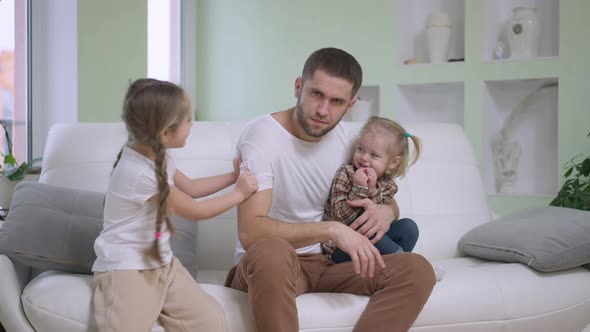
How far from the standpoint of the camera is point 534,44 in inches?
176

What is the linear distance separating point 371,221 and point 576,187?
6.88 ft

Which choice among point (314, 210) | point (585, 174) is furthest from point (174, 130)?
point (585, 174)

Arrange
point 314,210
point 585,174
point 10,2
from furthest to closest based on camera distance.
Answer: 1. point 585,174
2. point 10,2
3. point 314,210

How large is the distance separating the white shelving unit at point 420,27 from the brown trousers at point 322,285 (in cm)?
298

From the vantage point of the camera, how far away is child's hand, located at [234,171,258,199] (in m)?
2.02

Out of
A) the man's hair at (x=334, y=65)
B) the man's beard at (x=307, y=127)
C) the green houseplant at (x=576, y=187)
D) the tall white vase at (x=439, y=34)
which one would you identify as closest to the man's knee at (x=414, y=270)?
the man's beard at (x=307, y=127)

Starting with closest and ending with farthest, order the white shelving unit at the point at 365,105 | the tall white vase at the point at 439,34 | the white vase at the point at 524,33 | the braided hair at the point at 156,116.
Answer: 1. the braided hair at the point at 156,116
2. the white vase at the point at 524,33
3. the tall white vase at the point at 439,34
4. the white shelving unit at the point at 365,105

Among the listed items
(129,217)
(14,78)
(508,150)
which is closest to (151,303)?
(129,217)

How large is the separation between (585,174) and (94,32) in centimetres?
278

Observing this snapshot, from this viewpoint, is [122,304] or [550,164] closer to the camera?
[122,304]

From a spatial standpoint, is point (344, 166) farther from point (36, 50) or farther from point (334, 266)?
point (36, 50)

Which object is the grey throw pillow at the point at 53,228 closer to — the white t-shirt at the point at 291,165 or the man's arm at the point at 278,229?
the man's arm at the point at 278,229

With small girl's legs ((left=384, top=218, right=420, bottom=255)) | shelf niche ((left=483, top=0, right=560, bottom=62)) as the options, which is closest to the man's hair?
small girl's legs ((left=384, top=218, right=420, bottom=255))

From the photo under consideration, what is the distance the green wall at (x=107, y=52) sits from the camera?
144 inches
